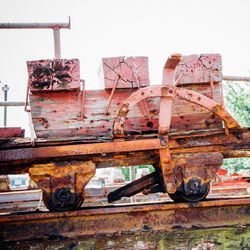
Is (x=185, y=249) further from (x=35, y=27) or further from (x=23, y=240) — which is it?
(x=35, y=27)

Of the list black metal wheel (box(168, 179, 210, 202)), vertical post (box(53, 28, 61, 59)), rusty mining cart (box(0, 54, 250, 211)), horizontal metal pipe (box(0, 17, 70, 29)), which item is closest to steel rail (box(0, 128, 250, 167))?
rusty mining cart (box(0, 54, 250, 211))

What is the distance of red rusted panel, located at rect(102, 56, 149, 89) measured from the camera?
3.13m

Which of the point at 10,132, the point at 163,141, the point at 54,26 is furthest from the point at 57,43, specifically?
the point at 163,141

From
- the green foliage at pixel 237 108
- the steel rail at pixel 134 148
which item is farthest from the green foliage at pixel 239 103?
the steel rail at pixel 134 148

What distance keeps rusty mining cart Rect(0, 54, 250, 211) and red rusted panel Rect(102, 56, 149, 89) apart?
1 centimetres

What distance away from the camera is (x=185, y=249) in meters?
2.82

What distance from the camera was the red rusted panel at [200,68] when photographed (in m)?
3.22

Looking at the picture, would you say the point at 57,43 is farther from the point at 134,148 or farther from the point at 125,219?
the point at 125,219

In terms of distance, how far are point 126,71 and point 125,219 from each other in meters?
1.70

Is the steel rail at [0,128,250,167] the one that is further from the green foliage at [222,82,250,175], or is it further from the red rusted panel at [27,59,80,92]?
the green foliage at [222,82,250,175]

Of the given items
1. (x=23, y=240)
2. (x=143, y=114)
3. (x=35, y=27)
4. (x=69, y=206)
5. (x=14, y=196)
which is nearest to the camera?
(x=23, y=240)

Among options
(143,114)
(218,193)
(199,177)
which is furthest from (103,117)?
(218,193)

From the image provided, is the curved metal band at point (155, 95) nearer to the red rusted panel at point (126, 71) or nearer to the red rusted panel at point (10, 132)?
the red rusted panel at point (126, 71)

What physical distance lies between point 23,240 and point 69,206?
1.88 ft
